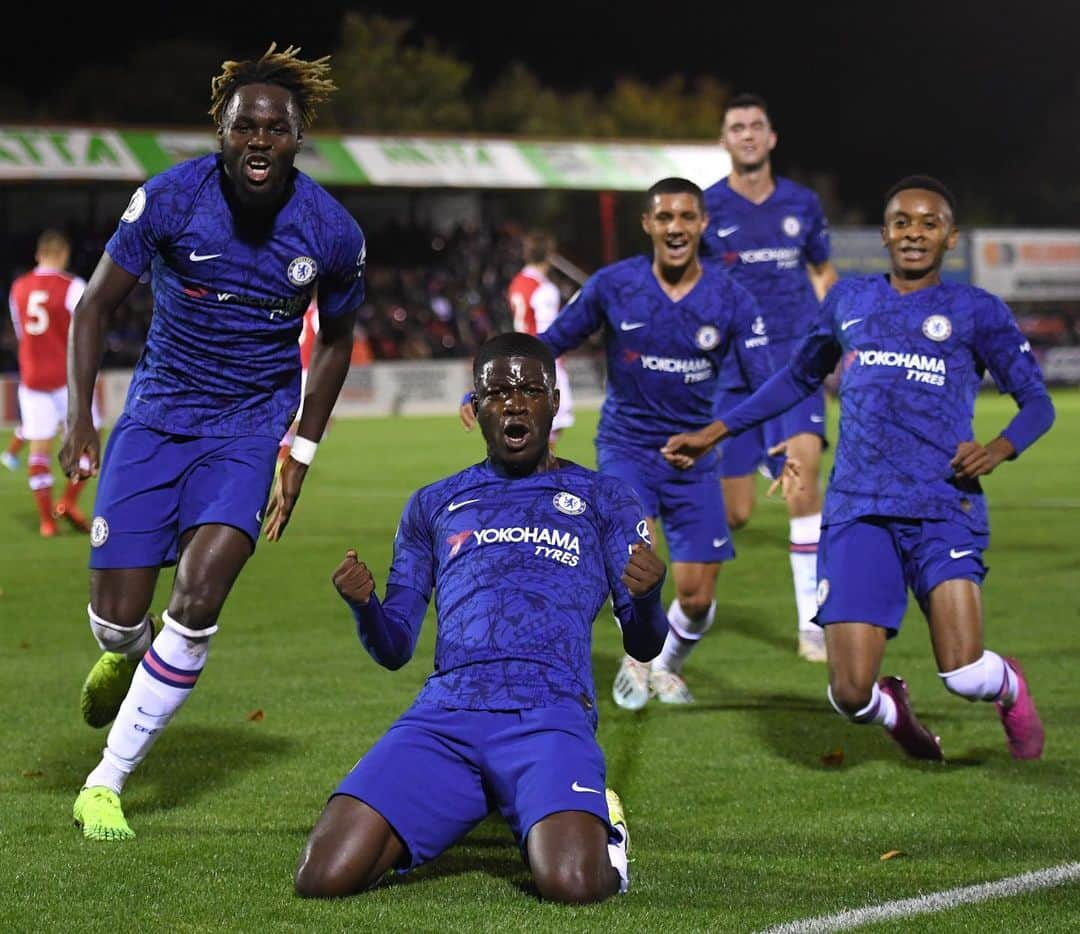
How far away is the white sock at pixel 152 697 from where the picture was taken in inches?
228

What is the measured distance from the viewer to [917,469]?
646 centimetres

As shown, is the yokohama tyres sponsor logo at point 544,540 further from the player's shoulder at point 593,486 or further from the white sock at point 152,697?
the white sock at point 152,697

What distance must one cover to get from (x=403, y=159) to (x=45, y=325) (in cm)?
2597

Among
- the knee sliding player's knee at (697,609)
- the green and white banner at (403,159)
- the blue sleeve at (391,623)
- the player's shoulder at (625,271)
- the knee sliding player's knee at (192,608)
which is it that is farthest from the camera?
the green and white banner at (403,159)

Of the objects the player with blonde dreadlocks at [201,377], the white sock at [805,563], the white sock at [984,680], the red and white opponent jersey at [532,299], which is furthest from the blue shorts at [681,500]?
the red and white opponent jersey at [532,299]

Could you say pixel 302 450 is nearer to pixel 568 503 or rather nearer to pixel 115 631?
pixel 115 631

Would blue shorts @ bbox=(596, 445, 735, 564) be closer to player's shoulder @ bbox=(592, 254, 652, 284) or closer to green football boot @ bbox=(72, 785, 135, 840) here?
player's shoulder @ bbox=(592, 254, 652, 284)

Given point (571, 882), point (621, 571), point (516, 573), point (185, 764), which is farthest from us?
point (185, 764)

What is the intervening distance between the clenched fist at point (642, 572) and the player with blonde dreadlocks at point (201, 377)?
55.2 inches

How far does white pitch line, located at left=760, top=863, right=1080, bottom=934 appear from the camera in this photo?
179 inches

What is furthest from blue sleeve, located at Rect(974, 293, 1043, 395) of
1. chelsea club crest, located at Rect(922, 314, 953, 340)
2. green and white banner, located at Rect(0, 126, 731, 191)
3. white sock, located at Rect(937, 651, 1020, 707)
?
green and white banner, located at Rect(0, 126, 731, 191)

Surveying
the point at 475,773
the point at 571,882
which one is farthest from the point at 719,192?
the point at 571,882

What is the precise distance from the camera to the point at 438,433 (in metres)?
28.3

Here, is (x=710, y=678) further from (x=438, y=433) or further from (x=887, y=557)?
(x=438, y=433)
